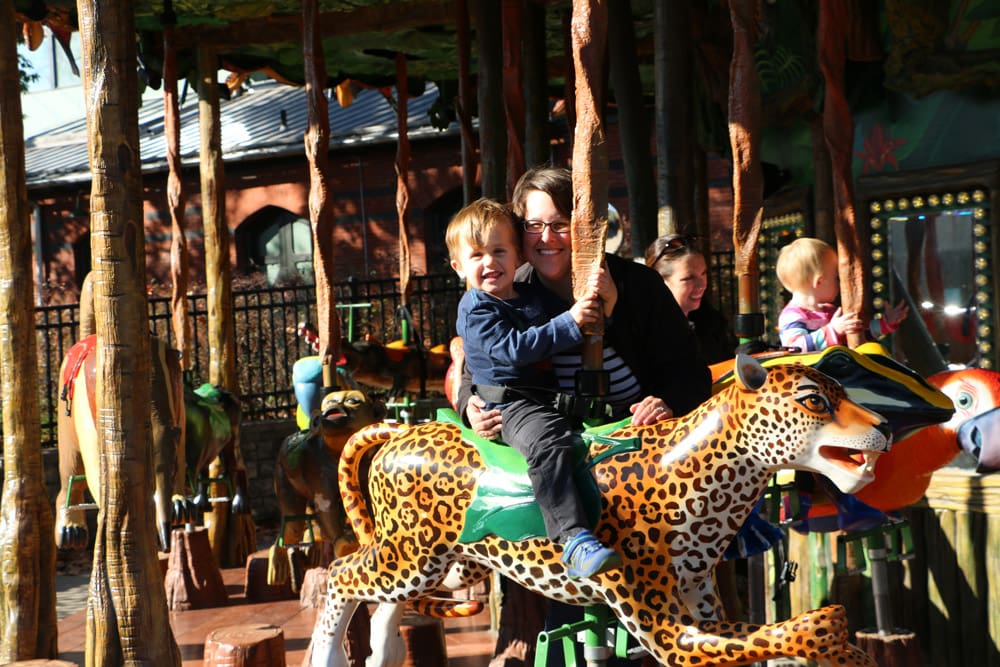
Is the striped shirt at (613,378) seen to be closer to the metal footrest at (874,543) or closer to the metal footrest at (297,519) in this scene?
the metal footrest at (874,543)

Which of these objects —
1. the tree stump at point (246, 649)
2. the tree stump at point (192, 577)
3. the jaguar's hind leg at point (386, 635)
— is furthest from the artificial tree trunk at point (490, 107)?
the jaguar's hind leg at point (386, 635)

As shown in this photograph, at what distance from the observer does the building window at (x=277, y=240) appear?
19297 millimetres

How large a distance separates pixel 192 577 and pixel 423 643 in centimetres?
280

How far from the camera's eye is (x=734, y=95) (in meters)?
3.98

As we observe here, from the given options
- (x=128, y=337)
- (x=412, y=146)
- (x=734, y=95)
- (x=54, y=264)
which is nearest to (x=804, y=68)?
(x=734, y=95)

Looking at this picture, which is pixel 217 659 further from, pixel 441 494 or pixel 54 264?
pixel 54 264

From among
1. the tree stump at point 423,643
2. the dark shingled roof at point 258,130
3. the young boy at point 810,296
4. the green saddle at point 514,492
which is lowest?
the tree stump at point 423,643

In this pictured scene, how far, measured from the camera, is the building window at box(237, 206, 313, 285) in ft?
63.3

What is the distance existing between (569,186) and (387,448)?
0.97 m

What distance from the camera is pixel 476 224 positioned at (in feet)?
10.7

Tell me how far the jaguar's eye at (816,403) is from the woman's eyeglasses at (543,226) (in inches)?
36.0

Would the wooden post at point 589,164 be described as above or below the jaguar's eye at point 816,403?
above

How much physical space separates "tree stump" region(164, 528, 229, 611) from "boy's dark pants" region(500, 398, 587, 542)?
14.3 ft

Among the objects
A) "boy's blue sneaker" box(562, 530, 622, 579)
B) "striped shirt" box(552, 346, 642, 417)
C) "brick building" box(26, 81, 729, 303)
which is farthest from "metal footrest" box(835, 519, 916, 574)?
"brick building" box(26, 81, 729, 303)
